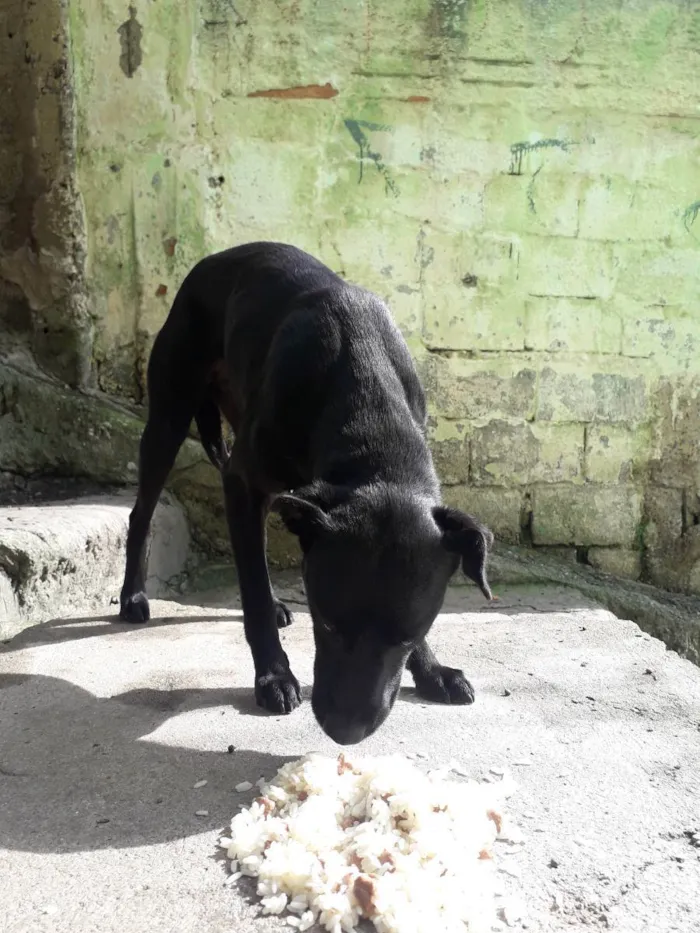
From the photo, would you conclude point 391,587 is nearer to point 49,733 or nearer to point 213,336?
point 49,733

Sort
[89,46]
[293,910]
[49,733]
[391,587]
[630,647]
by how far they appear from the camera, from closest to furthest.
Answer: [293,910] → [391,587] → [49,733] → [630,647] → [89,46]

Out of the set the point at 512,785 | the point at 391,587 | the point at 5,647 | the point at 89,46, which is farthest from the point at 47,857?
the point at 89,46

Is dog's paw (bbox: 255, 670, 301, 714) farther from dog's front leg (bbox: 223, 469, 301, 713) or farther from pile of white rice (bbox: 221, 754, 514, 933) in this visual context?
pile of white rice (bbox: 221, 754, 514, 933)

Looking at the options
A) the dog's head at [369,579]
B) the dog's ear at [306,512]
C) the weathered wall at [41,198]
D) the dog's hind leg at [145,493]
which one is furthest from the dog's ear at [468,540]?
the weathered wall at [41,198]

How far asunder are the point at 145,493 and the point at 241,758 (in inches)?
59.2

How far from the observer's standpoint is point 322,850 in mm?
1651

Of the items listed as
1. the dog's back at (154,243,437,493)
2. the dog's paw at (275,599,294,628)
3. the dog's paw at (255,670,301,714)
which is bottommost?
the dog's paw at (275,599,294,628)

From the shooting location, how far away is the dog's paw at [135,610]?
3262 millimetres

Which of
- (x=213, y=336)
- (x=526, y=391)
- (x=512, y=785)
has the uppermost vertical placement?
(x=213, y=336)

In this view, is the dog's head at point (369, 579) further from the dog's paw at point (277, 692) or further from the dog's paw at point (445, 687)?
the dog's paw at point (445, 687)

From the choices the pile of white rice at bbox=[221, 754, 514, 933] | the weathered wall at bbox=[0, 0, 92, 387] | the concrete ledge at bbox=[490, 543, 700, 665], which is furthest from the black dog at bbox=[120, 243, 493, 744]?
the concrete ledge at bbox=[490, 543, 700, 665]

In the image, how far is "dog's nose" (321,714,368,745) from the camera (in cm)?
188

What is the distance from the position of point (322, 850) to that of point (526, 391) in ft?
9.61

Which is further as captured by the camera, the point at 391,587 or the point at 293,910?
the point at 391,587
